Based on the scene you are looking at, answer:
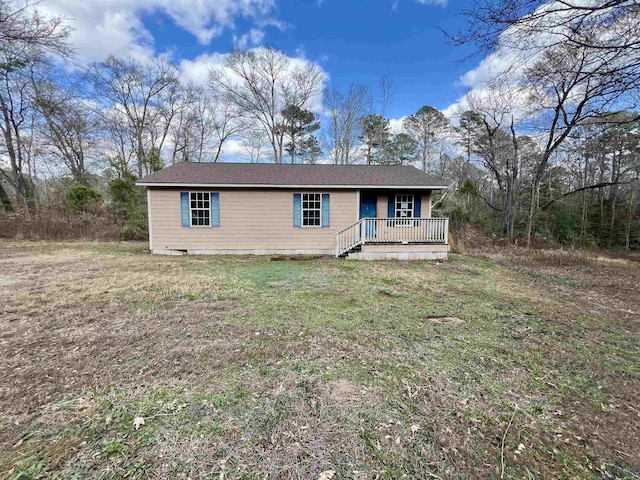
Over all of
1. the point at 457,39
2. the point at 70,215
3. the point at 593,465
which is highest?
the point at 457,39

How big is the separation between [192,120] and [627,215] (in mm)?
29209

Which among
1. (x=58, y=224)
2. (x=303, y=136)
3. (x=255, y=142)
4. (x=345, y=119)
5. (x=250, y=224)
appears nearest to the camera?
(x=250, y=224)

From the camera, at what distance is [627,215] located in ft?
55.0

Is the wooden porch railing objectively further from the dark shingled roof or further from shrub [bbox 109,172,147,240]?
shrub [bbox 109,172,147,240]

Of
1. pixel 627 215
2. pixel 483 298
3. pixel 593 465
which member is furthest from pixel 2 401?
pixel 627 215

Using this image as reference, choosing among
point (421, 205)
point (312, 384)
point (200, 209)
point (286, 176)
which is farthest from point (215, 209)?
point (312, 384)

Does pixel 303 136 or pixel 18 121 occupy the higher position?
pixel 303 136

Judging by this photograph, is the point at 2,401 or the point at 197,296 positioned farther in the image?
the point at 197,296

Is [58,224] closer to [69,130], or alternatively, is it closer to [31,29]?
[69,130]

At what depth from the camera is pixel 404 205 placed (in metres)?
10.9

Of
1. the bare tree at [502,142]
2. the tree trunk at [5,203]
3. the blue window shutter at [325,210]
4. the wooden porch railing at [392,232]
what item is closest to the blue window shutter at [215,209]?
the blue window shutter at [325,210]

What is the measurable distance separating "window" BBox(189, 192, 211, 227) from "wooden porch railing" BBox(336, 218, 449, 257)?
4.63m

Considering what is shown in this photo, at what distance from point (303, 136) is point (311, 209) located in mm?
13934

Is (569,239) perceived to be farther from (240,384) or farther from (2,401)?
(2,401)
